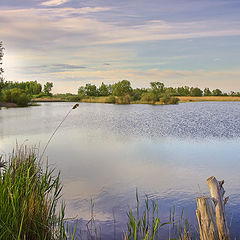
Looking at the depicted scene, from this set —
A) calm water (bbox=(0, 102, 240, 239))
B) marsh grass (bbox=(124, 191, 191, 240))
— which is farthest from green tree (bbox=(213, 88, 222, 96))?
marsh grass (bbox=(124, 191, 191, 240))

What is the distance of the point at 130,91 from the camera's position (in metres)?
56.4

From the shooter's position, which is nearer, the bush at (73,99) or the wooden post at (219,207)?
the wooden post at (219,207)

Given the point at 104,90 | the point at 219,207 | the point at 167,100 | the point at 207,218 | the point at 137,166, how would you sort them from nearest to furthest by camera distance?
the point at 207,218 < the point at 219,207 < the point at 137,166 < the point at 167,100 < the point at 104,90

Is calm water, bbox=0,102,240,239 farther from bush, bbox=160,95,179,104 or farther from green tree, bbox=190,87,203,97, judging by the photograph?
green tree, bbox=190,87,203,97

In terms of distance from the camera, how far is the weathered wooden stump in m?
3.22

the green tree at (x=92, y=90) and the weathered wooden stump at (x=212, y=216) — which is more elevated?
the green tree at (x=92, y=90)

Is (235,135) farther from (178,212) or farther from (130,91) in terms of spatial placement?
(130,91)

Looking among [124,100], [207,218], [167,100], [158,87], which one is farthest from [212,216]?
[158,87]

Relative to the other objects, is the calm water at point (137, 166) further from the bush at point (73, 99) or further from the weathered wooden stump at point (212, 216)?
the bush at point (73, 99)

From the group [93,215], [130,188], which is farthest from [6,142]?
[93,215]

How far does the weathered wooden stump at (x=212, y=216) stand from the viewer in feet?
10.6

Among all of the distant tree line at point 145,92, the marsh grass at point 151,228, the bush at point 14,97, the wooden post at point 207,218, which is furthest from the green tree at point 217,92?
the wooden post at point 207,218

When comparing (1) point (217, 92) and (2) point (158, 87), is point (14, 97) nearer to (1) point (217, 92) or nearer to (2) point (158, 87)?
(2) point (158, 87)

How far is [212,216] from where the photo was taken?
10.7 feet
